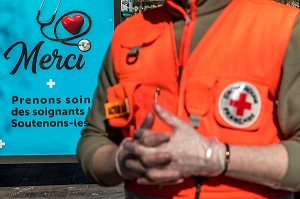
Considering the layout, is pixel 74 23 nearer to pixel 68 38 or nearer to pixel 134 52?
pixel 68 38

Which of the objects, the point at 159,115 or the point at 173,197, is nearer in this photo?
the point at 159,115

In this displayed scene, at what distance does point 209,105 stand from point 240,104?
9 cm

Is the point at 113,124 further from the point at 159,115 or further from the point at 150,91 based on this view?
the point at 159,115

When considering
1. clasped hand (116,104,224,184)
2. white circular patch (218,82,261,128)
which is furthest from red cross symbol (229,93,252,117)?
clasped hand (116,104,224,184)

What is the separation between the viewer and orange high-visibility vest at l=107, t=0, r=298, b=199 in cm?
160

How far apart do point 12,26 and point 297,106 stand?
15.4 feet

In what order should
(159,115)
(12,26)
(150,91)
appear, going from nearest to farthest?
(159,115)
(150,91)
(12,26)

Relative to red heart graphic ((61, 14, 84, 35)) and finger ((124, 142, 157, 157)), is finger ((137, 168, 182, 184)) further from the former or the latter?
red heart graphic ((61, 14, 84, 35))

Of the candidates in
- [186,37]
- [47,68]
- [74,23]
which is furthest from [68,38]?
[186,37]

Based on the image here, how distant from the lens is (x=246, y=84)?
1.59 m

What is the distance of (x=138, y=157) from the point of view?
58.3 inches

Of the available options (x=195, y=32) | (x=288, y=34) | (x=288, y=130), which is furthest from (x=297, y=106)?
(x=195, y=32)

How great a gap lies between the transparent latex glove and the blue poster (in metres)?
4.31

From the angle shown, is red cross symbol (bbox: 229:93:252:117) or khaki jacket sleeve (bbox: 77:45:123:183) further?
khaki jacket sleeve (bbox: 77:45:123:183)
